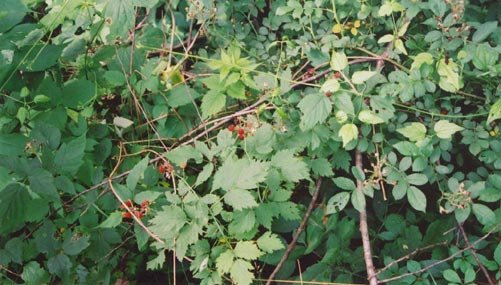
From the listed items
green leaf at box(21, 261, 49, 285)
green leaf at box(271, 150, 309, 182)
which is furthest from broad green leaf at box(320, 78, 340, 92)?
green leaf at box(21, 261, 49, 285)

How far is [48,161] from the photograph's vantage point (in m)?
1.53

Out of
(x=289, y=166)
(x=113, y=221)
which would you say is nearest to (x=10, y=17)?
(x=113, y=221)

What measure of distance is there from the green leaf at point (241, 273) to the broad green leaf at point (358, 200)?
15.3 inches

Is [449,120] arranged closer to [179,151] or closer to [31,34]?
[179,151]

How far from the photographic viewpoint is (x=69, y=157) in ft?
5.13

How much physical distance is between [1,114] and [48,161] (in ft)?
1.24

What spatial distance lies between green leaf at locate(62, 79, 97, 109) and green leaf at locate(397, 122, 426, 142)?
41.0 inches

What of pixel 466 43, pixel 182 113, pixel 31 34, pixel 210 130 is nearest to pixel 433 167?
pixel 466 43

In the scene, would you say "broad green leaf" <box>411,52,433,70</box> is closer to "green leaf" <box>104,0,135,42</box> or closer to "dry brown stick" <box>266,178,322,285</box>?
"dry brown stick" <box>266,178,322,285</box>

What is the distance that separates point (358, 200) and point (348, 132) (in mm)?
214

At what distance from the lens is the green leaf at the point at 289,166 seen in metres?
1.58

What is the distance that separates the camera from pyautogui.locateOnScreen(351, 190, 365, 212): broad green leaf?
162 cm

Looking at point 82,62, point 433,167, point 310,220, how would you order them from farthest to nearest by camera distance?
point 82,62
point 310,220
point 433,167

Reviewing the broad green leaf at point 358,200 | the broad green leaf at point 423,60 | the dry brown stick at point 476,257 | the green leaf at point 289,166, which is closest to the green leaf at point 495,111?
the broad green leaf at point 423,60
